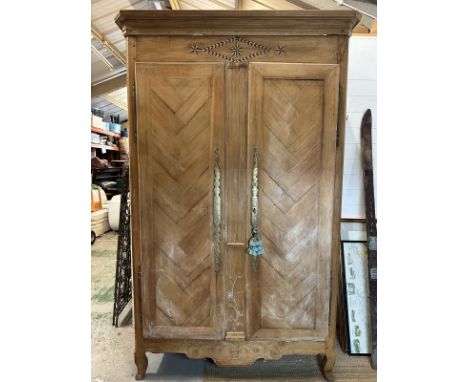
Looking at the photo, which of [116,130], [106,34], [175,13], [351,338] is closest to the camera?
[175,13]

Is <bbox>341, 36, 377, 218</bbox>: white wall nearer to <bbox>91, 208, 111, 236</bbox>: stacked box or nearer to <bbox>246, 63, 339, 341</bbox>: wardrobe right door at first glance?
<bbox>246, 63, 339, 341</bbox>: wardrobe right door

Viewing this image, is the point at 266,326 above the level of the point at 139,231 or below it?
below

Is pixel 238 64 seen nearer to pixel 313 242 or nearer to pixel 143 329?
pixel 313 242

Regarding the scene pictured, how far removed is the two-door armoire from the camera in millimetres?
1562

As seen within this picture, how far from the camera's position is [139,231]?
1661mm

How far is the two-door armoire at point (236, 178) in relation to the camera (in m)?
1.56

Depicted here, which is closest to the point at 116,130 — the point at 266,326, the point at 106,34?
the point at 106,34

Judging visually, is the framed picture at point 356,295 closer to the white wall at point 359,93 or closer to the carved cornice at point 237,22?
the white wall at point 359,93

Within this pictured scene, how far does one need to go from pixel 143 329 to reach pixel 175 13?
1712mm

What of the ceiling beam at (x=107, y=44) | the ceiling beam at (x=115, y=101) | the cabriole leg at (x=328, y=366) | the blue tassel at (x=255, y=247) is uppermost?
the ceiling beam at (x=107, y=44)

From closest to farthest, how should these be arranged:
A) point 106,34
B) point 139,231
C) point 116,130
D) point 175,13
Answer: point 175,13, point 139,231, point 106,34, point 116,130

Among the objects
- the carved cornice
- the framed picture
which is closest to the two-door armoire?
the carved cornice

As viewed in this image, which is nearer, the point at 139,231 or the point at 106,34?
the point at 139,231

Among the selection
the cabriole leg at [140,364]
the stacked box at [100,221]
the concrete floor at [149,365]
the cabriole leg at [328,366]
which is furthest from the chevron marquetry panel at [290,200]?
the stacked box at [100,221]
